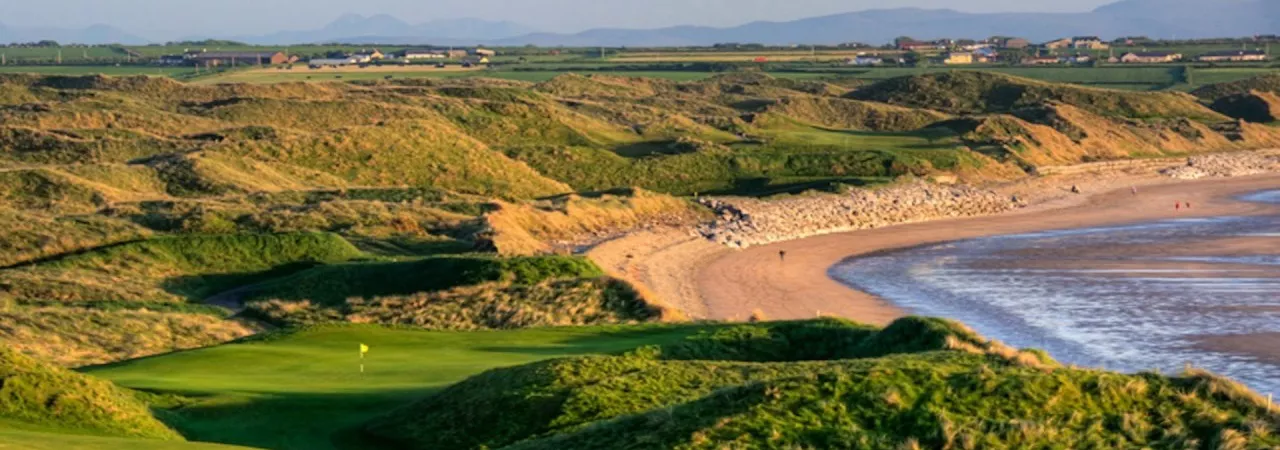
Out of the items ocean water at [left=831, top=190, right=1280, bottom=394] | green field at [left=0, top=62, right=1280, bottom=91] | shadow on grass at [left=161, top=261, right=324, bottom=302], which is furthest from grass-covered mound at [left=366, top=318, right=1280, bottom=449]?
green field at [left=0, top=62, right=1280, bottom=91]

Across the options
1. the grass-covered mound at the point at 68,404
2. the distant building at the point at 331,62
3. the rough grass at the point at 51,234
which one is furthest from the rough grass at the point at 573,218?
the distant building at the point at 331,62

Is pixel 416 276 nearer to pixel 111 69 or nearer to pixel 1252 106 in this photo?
pixel 1252 106

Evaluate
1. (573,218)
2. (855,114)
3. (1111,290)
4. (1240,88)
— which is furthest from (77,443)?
(1240,88)

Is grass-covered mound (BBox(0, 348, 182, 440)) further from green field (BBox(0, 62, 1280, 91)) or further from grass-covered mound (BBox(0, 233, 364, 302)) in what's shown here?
green field (BBox(0, 62, 1280, 91))

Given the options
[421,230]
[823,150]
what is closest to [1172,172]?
[823,150]

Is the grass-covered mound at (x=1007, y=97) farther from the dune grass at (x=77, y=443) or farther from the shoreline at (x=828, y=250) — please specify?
the dune grass at (x=77, y=443)

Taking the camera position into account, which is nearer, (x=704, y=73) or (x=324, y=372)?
(x=324, y=372)
